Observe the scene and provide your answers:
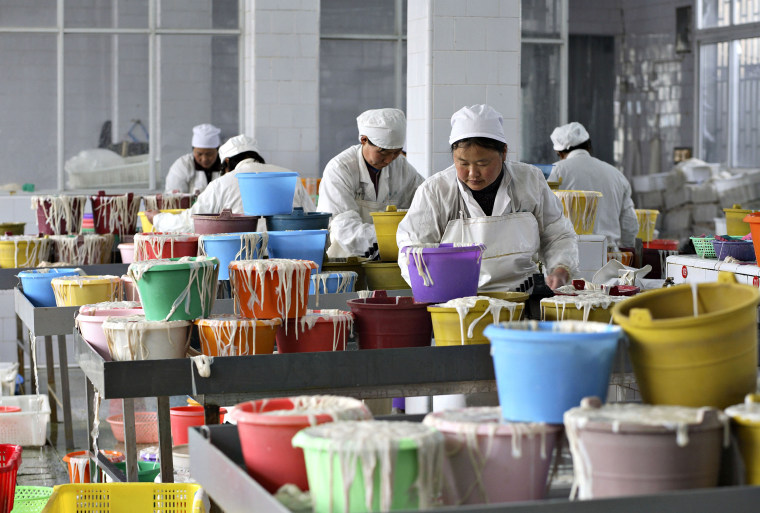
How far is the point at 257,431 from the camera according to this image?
1773mm

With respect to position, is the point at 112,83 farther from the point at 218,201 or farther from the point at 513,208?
the point at 513,208

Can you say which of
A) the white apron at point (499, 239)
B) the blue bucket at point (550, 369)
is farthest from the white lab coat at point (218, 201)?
the blue bucket at point (550, 369)

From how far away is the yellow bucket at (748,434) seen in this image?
1.61 meters

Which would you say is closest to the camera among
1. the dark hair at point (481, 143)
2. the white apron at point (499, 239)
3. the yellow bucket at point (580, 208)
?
the dark hair at point (481, 143)

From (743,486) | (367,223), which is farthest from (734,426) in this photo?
(367,223)

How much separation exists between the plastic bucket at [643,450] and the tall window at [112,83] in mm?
7860

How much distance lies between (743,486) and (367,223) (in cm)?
352

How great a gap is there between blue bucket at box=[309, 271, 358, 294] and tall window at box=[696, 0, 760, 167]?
9.28 meters

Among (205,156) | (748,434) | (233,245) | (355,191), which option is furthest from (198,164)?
(748,434)

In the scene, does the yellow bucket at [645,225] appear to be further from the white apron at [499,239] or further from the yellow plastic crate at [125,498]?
the yellow plastic crate at [125,498]

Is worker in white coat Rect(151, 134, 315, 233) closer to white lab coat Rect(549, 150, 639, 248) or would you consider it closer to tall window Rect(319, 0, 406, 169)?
white lab coat Rect(549, 150, 639, 248)

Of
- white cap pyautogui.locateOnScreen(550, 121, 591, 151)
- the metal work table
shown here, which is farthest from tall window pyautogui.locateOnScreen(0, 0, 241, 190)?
the metal work table

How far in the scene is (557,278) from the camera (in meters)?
3.41

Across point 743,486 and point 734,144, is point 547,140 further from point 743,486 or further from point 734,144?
point 743,486
